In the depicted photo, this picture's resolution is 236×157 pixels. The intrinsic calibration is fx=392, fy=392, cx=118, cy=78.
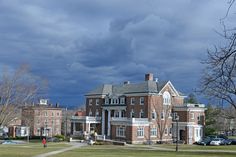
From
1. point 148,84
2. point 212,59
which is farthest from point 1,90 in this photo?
point 212,59

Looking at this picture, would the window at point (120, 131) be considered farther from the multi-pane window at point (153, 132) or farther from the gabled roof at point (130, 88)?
the gabled roof at point (130, 88)

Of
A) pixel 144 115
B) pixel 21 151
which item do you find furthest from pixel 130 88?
pixel 21 151

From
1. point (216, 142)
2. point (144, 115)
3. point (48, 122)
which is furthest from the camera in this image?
point (48, 122)

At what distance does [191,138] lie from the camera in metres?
75.4

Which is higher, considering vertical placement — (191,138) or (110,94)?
(110,94)

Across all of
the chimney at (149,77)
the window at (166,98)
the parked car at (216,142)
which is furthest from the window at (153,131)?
the parked car at (216,142)

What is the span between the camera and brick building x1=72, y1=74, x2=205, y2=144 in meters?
71.3

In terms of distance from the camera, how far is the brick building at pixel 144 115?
71.3 m

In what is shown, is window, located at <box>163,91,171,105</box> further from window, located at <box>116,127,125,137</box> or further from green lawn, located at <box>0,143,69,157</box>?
green lawn, located at <box>0,143,69,157</box>

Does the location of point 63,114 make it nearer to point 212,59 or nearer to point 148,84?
point 148,84

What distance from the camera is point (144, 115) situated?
74.1 metres

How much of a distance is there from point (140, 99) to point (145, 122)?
5.19 meters

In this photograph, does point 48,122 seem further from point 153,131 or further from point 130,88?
point 153,131

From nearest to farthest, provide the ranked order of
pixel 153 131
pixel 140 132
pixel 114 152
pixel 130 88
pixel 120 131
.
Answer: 1. pixel 114 152
2. pixel 140 132
3. pixel 120 131
4. pixel 153 131
5. pixel 130 88
